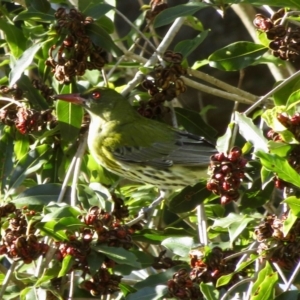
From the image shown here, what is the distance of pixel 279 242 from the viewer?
3.21 metres

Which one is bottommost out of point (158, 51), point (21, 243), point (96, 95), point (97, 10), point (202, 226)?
point (202, 226)

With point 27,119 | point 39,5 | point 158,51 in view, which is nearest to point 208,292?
point 27,119

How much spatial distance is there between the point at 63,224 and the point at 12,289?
726 mm

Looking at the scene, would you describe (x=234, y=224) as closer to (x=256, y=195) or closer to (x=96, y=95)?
(x=256, y=195)

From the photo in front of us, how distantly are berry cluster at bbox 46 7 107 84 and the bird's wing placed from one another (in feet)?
3.34

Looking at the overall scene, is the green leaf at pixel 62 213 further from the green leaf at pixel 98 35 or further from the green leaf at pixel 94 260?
the green leaf at pixel 98 35

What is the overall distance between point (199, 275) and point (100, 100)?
200cm

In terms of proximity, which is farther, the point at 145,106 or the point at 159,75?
the point at 145,106

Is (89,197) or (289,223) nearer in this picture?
(289,223)

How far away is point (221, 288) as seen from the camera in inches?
127

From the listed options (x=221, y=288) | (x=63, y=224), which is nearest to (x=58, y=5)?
(x=63, y=224)

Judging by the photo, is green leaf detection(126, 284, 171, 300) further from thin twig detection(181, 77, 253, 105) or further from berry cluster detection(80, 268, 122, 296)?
thin twig detection(181, 77, 253, 105)

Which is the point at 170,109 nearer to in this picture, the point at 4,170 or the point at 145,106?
the point at 145,106

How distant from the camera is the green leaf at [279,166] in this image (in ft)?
9.76
